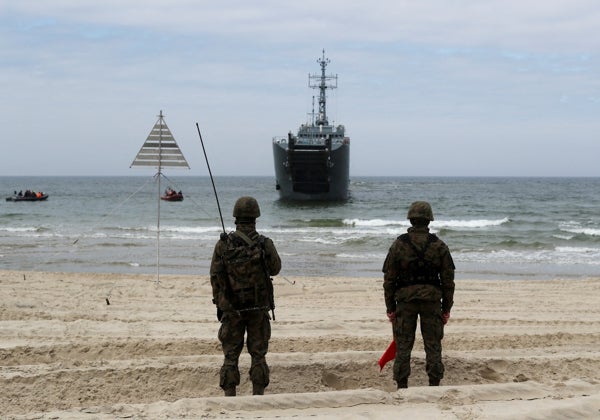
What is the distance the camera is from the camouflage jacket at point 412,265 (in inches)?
185

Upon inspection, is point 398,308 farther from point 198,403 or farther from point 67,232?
point 67,232

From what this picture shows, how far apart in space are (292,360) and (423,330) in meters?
1.26

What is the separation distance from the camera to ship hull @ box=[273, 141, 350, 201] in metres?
42.3

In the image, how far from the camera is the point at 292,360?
17.9 feet

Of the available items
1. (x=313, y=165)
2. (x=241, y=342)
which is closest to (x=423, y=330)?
(x=241, y=342)

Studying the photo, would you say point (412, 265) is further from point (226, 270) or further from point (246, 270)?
point (226, 270)

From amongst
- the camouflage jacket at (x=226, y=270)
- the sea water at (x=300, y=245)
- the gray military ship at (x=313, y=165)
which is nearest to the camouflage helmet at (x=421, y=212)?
the camouflage jacket at (x=226, y=270)

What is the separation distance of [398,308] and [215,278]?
142 centimetres

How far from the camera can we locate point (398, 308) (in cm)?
480

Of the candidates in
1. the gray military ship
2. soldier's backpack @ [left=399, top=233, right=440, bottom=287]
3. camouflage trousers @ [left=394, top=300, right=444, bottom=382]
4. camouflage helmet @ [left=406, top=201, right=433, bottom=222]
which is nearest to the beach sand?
camouflage trousers @ [left=394, top=300, right=444, bottom=382]

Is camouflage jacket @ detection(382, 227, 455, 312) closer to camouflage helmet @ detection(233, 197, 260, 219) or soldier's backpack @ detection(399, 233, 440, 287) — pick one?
soldier's backpack @ detection(399, 233, 440, 287)

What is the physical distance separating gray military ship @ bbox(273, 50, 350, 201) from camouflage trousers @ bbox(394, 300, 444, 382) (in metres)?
36.0

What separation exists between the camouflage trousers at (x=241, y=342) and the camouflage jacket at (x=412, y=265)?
988 millimetres

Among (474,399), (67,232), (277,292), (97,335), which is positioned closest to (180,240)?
(67,232)
